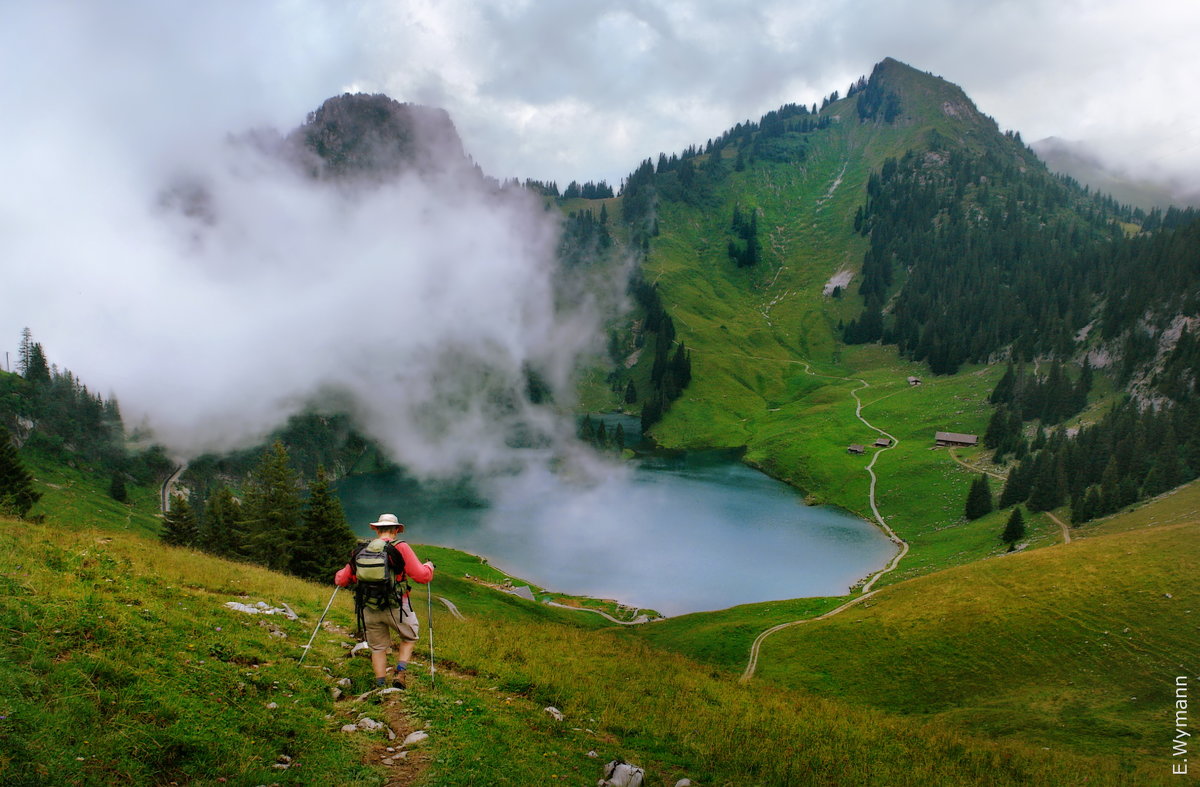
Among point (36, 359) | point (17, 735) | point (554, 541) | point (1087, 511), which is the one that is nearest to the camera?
point (17, 735)

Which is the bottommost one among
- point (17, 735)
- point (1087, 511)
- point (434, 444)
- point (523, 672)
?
point (523, 672)

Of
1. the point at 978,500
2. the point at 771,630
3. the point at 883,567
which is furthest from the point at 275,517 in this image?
the point at 978,500

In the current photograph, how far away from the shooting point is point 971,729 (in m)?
30.2

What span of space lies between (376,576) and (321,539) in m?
40.4

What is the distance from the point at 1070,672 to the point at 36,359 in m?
202

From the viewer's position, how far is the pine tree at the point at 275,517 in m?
47.6

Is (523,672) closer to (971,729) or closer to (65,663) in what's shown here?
(65,663)

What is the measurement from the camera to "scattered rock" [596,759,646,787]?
1059 cm

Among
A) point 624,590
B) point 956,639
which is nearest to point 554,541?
point 624,590

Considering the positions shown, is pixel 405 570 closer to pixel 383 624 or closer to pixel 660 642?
pixel 383 624

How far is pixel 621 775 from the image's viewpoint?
35.3 feet

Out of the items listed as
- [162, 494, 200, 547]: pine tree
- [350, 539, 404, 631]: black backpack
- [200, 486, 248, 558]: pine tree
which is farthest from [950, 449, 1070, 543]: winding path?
[162, 494, 200, 547]: pine tree

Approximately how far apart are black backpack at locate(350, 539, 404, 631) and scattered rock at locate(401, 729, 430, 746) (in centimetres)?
302

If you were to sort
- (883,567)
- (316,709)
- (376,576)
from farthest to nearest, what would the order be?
(883,567), (376,576), (316,709)
